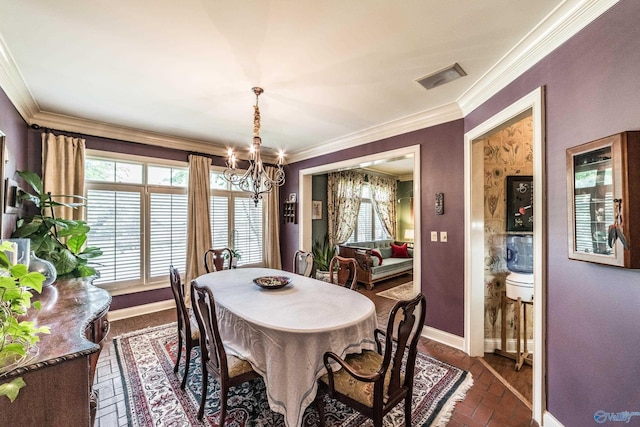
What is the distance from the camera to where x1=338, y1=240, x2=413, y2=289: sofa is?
5270mm

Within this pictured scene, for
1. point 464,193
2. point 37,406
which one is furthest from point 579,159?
point 37,406

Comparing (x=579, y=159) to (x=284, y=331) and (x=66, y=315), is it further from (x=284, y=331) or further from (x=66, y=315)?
(x=66, y=315)

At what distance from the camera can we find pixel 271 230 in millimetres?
5219

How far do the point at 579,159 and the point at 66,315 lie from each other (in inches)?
118

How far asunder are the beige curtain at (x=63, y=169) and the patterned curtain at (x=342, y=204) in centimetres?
433

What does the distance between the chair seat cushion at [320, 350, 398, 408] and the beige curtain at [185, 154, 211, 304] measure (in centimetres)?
322

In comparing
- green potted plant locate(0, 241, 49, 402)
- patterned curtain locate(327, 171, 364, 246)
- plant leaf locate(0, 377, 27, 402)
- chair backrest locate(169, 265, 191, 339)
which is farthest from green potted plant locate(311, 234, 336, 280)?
plant leaf locate(0, 377, 27, 402)

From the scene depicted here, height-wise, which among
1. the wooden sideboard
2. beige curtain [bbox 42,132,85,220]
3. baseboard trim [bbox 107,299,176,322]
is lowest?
baseboard trim [bbox 107,299,176,322]

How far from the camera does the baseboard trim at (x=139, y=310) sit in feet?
11.9

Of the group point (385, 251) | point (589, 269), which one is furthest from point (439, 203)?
point (385, 251)

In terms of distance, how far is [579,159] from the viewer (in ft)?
4.95

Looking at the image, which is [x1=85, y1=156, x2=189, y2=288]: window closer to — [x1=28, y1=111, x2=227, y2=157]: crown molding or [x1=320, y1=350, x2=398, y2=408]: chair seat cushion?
[x1=28, y1=111, x2=227, y2=157]: crown molding

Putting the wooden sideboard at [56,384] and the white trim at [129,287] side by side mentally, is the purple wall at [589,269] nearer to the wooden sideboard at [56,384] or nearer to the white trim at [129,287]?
the wooden sideboard at [56,384]

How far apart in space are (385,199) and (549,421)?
237 inches
